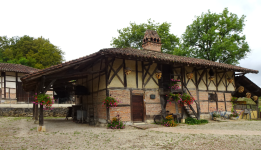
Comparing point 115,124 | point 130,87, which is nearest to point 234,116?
point 130,87

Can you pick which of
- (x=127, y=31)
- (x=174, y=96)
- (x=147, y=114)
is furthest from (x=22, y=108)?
(x=127, y=31)

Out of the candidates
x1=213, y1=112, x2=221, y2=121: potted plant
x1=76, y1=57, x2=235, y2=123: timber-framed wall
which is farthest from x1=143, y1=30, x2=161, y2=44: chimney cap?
x1=213, y1=112, x2=221, y2=121: potted plant

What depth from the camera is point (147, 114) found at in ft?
39.8

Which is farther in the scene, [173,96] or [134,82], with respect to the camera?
[173,96]

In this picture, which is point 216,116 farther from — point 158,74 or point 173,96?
point 158,74

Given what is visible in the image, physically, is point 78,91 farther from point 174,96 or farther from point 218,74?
point 218,74

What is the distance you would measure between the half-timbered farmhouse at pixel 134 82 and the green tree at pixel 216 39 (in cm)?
1066

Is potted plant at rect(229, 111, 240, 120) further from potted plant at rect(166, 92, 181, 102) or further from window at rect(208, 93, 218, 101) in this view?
potted plant at rect(166, 92, 181, 102)

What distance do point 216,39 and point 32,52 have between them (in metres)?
31.6

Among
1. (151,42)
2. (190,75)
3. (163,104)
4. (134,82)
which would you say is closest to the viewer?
(134,82)

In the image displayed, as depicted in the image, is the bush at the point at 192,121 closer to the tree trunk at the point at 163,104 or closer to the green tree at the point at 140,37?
the tree trunk at the point at 163,104

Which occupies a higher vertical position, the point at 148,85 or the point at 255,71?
the point at 255,71

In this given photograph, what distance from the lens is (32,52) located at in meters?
38.3

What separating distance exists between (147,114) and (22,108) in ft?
40.2
